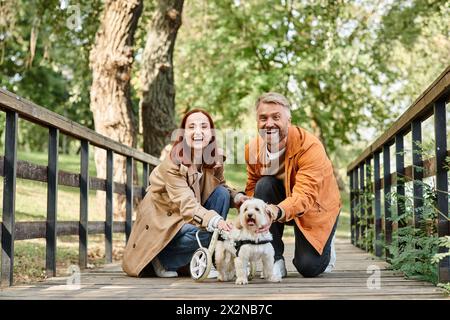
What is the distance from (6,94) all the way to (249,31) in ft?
54.4

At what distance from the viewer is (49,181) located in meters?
5.02

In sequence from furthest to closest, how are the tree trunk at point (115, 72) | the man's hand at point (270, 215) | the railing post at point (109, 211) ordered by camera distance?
1. the tree trunk at point (115, 72)
2. the railing post at point (109, 211)
3. the man's hand at point (270, 215)

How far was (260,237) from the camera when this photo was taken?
4250mm

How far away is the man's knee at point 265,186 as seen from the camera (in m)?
4.82

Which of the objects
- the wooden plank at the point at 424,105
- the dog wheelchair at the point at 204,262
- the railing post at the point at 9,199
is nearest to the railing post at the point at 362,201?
the wooden plank at the point at 424,105

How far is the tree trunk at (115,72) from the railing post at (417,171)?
5157mm

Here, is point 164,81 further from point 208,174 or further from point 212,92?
point 212,92

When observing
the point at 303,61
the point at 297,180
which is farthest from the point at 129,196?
the point at 303,61

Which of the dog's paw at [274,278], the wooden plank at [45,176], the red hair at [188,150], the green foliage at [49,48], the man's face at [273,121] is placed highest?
the green foliage at [49,48]

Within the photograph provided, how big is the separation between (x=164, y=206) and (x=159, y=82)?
5.41 m

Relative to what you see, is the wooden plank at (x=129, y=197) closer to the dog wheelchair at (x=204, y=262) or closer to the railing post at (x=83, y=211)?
the railing post at (x=83, y=211)

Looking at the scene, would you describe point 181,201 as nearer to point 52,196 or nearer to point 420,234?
point 52,196

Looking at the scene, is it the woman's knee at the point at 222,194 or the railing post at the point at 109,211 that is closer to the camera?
the woman's knee at the point at 222,194

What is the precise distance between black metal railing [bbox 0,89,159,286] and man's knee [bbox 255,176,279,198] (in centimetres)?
141
